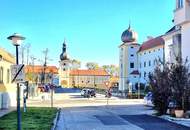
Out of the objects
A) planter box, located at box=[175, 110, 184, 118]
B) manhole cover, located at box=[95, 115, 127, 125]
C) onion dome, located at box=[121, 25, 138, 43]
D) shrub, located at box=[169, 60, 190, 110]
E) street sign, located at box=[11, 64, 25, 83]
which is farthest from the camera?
onion dome, located at box=[121, 25, 138, 43]

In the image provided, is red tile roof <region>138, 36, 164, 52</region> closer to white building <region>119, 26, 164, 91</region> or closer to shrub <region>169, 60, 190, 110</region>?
white building <region>119, 26, 164, 91</region>

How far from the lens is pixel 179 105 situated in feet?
93.5

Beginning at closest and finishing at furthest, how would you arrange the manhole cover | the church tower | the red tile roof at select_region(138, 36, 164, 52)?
the manhole cover, the red tile roof at select_region(138, 36, 164, 52), the church tower

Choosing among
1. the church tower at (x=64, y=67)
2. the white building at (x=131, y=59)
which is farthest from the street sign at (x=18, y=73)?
the church tower at (x=64, y=67)

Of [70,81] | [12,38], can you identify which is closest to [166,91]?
[12,38]

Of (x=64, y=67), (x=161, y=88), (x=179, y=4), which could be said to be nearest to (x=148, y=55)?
(x=64, y=67)

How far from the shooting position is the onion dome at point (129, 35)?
117106 millimetres

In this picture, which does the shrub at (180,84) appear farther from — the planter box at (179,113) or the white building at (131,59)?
the white building at (131,59)

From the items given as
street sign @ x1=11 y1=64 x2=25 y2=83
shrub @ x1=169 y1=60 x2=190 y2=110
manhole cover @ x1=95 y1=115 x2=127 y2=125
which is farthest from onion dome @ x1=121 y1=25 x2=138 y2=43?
street sign @ x1=11 y1=64 x2=25 y2=83

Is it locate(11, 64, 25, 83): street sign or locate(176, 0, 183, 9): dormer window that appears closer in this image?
locate(11, 64, 25, 83): street sign

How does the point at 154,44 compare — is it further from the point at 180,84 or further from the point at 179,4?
the point at 180,84

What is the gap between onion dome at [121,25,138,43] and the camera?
117 m

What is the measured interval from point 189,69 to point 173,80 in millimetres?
1963

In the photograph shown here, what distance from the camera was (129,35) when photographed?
11719cm
